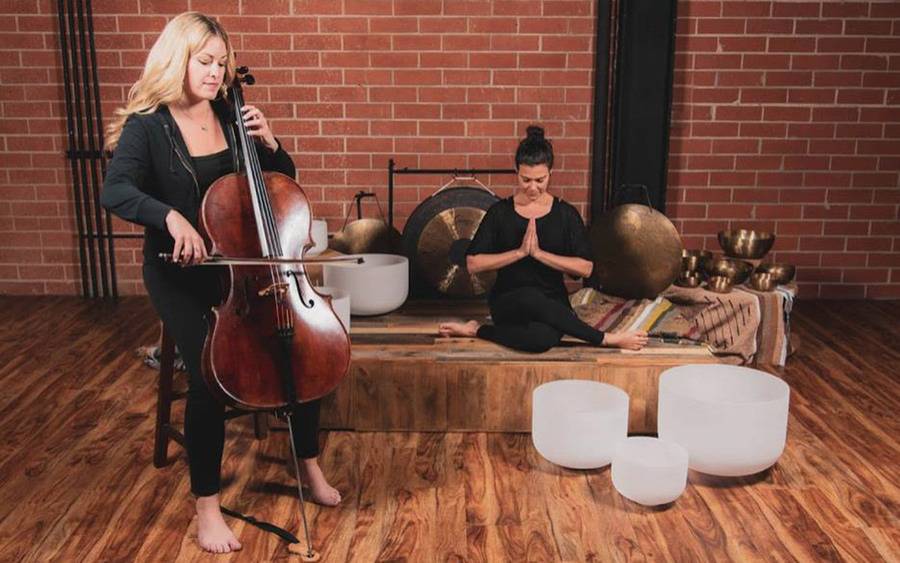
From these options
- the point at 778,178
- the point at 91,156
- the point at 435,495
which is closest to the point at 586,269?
the point at 435,495

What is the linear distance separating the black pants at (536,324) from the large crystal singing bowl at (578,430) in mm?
237

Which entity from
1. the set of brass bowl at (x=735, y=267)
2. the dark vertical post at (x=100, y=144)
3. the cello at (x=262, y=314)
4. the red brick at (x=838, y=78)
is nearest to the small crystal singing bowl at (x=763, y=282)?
the set of brass bowl at (x=735, y=267)

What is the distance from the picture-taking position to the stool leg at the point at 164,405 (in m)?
2.47

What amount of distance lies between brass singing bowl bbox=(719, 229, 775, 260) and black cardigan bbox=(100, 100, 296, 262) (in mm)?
2540

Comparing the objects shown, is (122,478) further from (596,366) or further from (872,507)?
(872,507)

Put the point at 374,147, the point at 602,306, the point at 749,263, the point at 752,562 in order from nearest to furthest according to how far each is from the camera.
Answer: the point at 752,562 < the point at 602,306 < the point at 749,263 < the point at 374,147

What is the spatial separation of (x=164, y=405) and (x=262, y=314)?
76cm

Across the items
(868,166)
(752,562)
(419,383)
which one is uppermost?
(868,166)

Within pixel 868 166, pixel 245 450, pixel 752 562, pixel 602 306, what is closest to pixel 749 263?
pixel 602 306

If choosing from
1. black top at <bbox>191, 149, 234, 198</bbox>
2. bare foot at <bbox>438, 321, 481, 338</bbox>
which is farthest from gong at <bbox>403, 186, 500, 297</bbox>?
black top at <bbox>191, 149, 234, 198</bbox>

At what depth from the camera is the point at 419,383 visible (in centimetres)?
275

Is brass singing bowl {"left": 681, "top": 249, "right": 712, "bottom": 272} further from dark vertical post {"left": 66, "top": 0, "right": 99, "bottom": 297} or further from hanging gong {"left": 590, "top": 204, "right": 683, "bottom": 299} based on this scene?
dark vertical post {"left": 66, "top": 0, "right": 99, "bottom": 297}

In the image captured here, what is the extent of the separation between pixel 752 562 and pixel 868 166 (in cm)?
290

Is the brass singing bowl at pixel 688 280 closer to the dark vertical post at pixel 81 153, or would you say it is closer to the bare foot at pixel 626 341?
the bare foot at pixel 626 341
